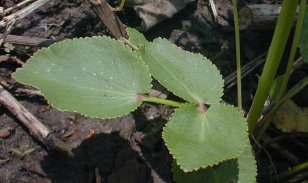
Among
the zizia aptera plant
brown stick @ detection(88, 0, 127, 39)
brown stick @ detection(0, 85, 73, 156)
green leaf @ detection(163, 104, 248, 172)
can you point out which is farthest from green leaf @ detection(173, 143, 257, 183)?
brown stick @ detection(88, 0, 127, 39)

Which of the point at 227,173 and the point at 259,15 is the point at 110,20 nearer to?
the point at 259,15

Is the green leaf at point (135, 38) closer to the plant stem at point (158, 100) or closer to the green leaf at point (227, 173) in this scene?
the plant stem at point (158, 100)

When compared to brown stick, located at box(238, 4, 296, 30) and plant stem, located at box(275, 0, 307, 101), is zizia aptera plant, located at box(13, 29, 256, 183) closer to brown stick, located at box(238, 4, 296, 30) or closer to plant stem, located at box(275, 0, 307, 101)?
plant stem, located at box(275, 0, 307, 101)

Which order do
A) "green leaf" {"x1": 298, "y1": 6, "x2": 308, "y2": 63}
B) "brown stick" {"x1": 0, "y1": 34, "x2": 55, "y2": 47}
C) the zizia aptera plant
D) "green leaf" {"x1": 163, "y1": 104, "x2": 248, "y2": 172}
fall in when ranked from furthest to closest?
"brown stick" {"x1": 0, "y1": 34, "x2": 55, "y2": 47} < "green leaf" {"x1": 298, "y1": 6, "x2": 308, "y2": 63} < the zizia aptera plant < "green leaf" {"x1": 163, "y1": 104, "x2": 248, "y2": 172}

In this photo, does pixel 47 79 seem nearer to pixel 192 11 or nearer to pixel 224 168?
pixel 224 168

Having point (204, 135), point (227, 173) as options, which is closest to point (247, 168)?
point (227, 173)

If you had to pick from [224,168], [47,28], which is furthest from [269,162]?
[47,28]

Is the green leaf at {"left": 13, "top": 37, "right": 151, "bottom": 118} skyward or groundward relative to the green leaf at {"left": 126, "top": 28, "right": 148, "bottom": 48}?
skyward

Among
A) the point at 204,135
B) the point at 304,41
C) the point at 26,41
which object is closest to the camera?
the point at 204,135
